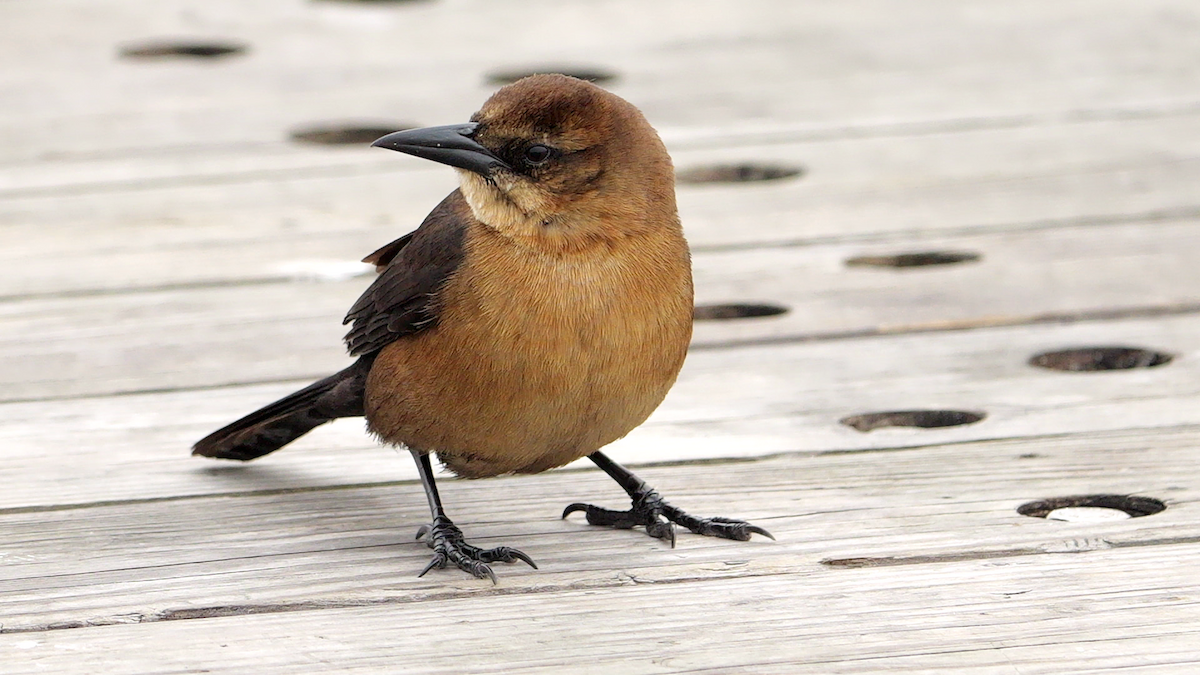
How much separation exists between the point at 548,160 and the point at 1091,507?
3.62ft

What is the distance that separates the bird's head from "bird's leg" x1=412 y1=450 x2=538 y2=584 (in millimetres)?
513

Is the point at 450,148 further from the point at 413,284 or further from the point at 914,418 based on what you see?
the point at 914,418

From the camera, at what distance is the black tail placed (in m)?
3.18

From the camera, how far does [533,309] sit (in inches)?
112

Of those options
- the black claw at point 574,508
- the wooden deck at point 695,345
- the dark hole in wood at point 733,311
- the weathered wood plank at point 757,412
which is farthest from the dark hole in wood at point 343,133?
the black claw at point 574,508

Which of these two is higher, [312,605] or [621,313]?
[621,313]

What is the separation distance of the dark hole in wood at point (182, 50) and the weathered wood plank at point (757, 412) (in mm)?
2803

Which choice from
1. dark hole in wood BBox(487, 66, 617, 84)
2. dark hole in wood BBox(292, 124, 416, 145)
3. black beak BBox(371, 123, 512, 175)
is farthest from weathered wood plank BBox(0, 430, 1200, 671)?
dark hole in wood BBox(487, 66, 617, 84)

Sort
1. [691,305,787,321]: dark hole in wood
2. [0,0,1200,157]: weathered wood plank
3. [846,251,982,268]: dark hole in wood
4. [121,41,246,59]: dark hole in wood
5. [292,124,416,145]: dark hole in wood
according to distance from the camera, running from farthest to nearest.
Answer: [121,41,246,59]: dark hole in wood < [0,0,1200,157]: weathered wood plank < [292,124,416,145]: dark hole in wood < [846,251,982,268]: dark hole in wood < [691,305,787,321]: dark hole in wood

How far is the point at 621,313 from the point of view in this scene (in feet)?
9.37

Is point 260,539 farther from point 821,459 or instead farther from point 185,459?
point 821,459

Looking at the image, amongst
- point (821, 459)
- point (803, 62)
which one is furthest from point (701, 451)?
point (803, 62)

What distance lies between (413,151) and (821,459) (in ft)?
3.06

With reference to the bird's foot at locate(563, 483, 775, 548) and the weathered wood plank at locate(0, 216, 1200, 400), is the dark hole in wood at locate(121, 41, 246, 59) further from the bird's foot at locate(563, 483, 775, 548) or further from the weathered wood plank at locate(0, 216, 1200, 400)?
the bird's foot at locate(563, 483, 775, 548)
